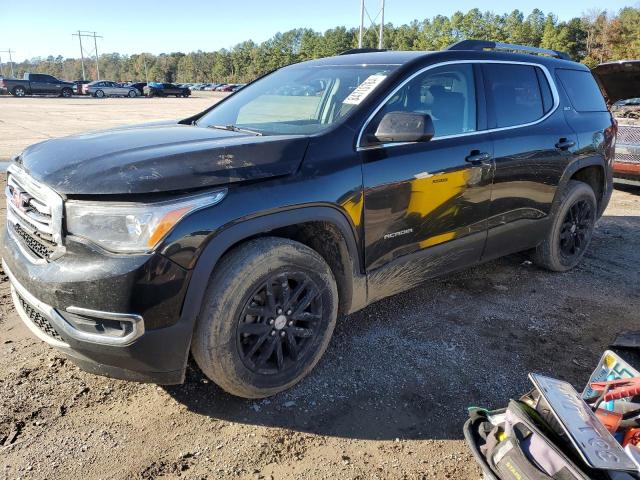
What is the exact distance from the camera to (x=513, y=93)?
392 cm

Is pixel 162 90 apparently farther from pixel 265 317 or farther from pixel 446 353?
pixel 265 317

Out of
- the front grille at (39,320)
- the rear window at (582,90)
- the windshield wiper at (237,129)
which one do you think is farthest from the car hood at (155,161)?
the rear window at (582,90)

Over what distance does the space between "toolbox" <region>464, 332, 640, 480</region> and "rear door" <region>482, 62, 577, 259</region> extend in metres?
1.66

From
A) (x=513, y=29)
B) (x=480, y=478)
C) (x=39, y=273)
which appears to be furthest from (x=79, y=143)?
(x=513, y=29)

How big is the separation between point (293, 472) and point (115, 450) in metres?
0.83

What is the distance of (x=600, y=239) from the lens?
584cm

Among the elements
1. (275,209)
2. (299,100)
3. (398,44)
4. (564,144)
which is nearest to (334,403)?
(275,209)

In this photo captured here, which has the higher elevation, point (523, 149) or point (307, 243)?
point (523, 149)

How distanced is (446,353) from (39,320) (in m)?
2.30

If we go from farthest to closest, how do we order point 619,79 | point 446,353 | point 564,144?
point 619,79 → point 564,144 → point 446,353

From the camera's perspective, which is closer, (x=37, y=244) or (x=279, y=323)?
(x=37, y=244)

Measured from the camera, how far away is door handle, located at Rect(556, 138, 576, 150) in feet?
13.7

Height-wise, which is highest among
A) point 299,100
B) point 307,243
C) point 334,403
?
point 299,100

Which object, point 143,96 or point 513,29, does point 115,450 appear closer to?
point 143,96
